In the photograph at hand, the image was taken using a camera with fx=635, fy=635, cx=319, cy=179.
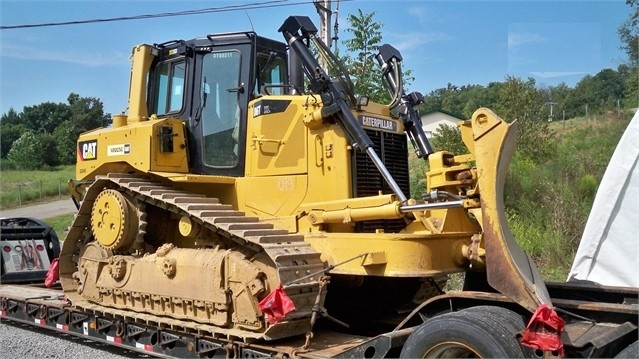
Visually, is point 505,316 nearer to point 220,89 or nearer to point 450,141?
point 220,89

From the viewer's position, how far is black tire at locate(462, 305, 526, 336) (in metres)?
4.46

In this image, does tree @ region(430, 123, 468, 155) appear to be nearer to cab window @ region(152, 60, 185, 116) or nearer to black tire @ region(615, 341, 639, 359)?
cab window @ region(152, 60, 185, 116)


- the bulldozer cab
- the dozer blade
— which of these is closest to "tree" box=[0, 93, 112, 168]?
the bulldozer cab

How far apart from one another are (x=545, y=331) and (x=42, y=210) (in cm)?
3230

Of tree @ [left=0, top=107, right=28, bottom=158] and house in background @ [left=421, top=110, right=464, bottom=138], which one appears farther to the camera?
tree @ [left=0, top=107, right=28, bottom=158]

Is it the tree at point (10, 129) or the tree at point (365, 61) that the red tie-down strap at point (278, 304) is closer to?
the tree at point (365, 61)

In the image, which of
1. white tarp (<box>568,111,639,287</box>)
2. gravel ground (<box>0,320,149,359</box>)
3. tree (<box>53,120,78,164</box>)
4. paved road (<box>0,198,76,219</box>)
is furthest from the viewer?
tree (<box>53,120,78,164</box>)

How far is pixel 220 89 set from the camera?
7180 millimetres

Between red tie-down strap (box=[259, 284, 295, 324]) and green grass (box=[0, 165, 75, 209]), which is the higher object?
green grass (box=[0, 165, 75, 209])

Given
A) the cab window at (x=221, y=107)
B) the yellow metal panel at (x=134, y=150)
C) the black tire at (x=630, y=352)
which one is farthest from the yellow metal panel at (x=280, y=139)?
the black tire at (x=630, y=352)

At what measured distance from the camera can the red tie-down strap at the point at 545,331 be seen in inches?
165

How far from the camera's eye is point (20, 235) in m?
10.1

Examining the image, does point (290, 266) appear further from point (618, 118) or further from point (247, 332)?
point (618, 118)

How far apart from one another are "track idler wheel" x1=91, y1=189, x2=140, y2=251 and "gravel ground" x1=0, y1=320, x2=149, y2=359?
129 centimetres
